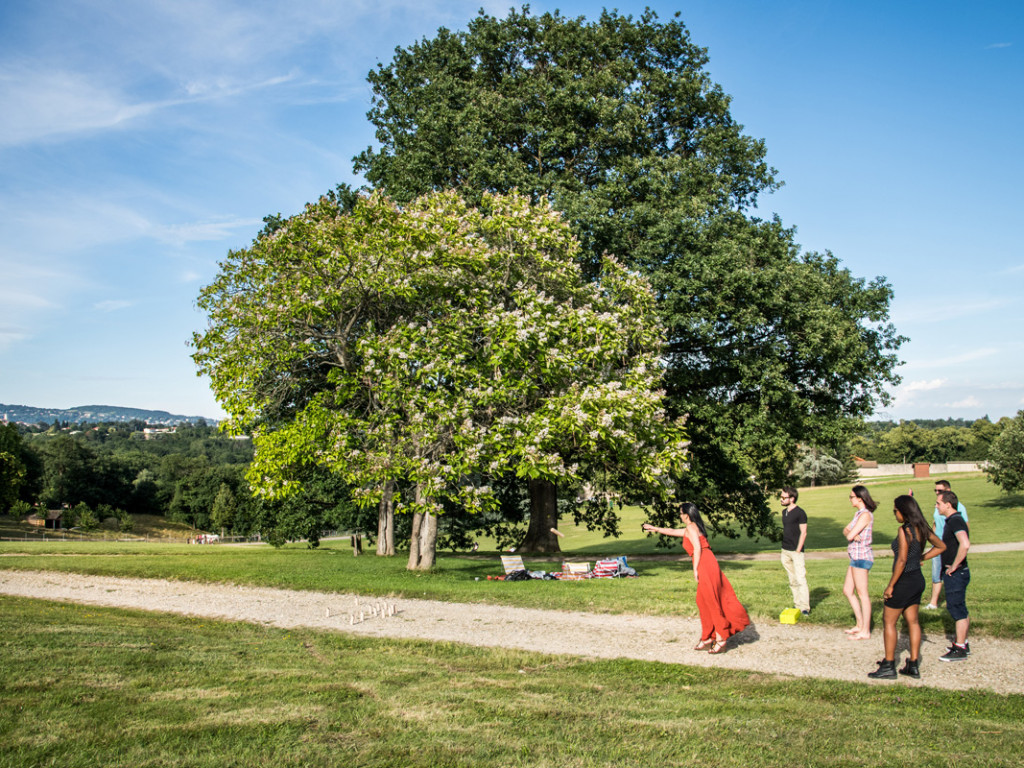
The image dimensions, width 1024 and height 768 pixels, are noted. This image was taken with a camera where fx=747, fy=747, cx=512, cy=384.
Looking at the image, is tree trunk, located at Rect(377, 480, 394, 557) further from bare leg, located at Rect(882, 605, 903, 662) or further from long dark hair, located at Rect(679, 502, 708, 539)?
bare leg, located at Rect(882, 605, 903, 662)

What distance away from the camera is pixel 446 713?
7.06 meters

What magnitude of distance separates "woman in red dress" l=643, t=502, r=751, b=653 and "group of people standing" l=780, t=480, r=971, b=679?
6.29 ft

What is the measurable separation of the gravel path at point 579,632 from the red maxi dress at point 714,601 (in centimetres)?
38

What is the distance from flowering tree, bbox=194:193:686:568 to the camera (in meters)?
18.0

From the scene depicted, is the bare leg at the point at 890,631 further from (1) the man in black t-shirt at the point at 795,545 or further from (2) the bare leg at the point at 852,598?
(1) the man in black t-shirt at the point at 795,545

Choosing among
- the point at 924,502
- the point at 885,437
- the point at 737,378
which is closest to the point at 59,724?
the point at 737,378

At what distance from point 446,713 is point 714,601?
459cm

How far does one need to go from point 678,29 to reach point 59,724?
28707mm

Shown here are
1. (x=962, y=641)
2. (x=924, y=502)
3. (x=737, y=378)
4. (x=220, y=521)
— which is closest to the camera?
(x=962, y=641)

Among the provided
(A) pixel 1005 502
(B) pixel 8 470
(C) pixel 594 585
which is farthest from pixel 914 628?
(B) pixel 8 470

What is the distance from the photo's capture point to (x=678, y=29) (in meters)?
27.8

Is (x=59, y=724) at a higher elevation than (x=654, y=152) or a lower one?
lower

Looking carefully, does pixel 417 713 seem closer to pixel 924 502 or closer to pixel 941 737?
pixel 941 737

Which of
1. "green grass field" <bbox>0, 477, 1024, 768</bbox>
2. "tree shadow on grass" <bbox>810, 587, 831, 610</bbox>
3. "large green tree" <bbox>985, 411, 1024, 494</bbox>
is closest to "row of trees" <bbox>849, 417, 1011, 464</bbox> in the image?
"large green tree" <bbox>985, 411, 1024, 494</bbox>
